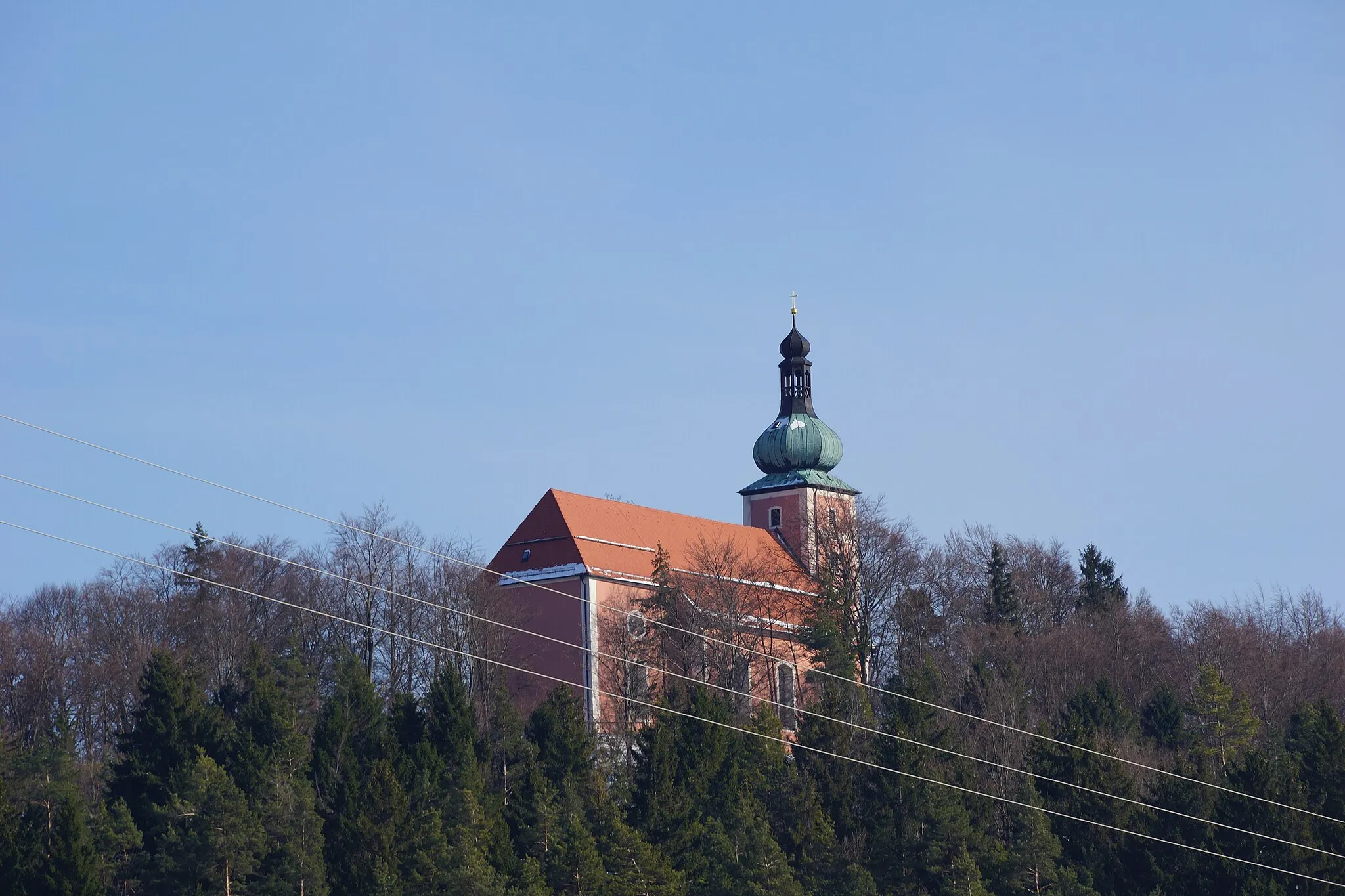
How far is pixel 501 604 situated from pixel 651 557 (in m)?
6.14

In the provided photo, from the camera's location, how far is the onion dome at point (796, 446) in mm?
89688

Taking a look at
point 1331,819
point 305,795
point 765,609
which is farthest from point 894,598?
point 305,795

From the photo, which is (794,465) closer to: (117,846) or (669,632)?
(669,632)

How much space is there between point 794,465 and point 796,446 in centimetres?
76

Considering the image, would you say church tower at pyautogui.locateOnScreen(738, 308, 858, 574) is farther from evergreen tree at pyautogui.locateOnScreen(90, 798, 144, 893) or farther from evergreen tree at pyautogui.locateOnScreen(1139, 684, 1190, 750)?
evergreen tree at pyautogui.locateOnScreen(90, 798, 144, 893)

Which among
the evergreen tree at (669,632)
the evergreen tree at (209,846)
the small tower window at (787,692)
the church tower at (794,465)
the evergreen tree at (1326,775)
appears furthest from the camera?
the church tower at (794,465)

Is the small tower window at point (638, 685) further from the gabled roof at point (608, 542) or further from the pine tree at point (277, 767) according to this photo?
the pine tree at point (277, 767)

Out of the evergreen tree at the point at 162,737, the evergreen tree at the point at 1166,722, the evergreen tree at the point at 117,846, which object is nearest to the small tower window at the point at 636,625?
the evergreen tree at the point at 1166,722

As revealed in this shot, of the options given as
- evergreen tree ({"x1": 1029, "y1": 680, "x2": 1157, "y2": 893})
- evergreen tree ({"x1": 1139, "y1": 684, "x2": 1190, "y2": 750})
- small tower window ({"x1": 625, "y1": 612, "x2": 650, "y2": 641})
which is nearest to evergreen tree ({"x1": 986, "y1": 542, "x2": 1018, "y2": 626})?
evergreen tree ({"x1": 1139, "y1": 684, "x2": 1190, "y2": 750})

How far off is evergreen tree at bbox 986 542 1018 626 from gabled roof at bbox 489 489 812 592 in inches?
258

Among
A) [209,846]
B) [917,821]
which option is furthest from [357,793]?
[917,821]

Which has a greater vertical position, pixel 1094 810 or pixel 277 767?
pixel 277 767

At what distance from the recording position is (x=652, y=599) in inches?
2872

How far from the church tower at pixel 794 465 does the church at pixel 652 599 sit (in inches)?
15.8
